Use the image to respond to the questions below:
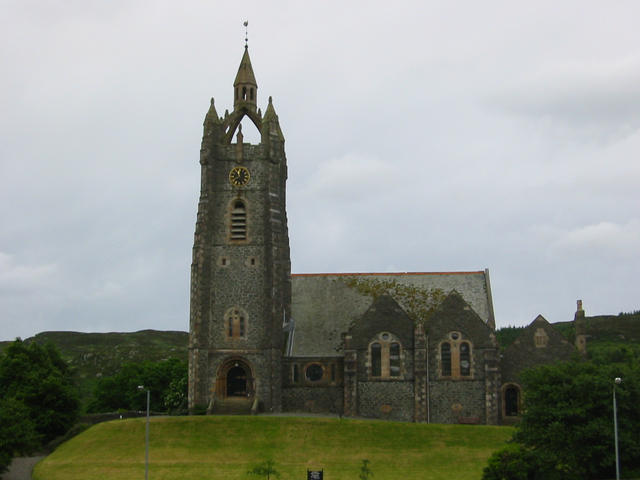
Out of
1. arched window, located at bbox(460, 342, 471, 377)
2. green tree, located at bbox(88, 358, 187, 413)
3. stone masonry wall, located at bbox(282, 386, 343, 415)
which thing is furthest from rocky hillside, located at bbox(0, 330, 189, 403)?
arched window, located at bbox(460, 342, 471, 377)

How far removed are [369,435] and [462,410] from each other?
10.1 meters

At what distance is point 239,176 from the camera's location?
230 feet

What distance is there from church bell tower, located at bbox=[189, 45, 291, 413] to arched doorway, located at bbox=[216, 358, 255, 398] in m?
0.08

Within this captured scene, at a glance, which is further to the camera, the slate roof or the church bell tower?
the slate roof

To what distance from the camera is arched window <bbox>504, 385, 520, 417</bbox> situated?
66500 millimetres

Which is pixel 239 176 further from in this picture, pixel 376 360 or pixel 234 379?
pixel 376 360

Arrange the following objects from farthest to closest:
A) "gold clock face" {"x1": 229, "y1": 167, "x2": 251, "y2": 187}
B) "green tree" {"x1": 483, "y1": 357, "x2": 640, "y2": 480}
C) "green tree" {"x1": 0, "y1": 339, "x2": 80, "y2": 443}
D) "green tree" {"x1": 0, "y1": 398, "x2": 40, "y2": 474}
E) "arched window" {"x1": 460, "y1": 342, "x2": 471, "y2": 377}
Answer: "gold clock face" {"x1": 229, "y1": 167, "x2": 251, "y2": 187}, "green tree" {"x1": 0, "y1": 339, "x2": 80, "y2": 443}, "arched window" {"x1": 460, "y1": 342, "x2": 471, "y2": 377}, "green tree" {"x1": 0, "y1": 398, "x2": 40, "y2": 474}, "green tree" {"x1": 483, "y1": 357, "x2": 640, "y2": 480}

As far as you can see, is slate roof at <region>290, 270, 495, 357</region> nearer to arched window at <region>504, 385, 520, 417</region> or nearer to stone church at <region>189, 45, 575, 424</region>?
stone church at <region>189, 45, 575, 424</region>

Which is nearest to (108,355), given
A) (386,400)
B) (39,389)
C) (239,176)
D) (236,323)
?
(39,389)

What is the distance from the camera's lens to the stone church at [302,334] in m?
65.7

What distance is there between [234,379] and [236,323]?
4339mm

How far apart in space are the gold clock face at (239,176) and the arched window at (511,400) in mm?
26098

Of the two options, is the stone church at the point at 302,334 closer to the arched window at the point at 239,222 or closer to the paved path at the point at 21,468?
the arched window at the point at 239,222

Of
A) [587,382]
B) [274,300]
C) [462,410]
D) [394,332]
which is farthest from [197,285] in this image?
[587,382]
